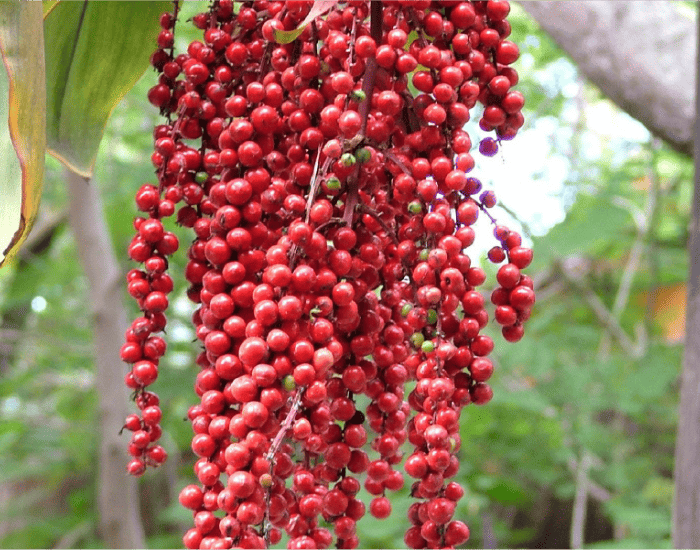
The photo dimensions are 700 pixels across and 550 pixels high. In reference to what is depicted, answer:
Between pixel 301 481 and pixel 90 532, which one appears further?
pixel 90 532

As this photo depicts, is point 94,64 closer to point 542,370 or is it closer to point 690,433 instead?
point 690,433

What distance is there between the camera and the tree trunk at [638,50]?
95 cm

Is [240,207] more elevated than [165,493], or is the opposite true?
[240,207]

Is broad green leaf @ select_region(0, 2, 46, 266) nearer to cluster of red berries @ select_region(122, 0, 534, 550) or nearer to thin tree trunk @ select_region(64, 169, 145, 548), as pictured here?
cluster of red berries @ select_region(122, 0, 534, 550)

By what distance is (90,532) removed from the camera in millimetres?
2197

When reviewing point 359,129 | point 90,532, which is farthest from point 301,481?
point 90,532

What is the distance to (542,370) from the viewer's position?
158cm

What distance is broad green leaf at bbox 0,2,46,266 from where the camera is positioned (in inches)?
14.1

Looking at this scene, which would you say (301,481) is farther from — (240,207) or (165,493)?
(165,493)

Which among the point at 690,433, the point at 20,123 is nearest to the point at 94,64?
the point at 20,123

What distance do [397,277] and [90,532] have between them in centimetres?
211

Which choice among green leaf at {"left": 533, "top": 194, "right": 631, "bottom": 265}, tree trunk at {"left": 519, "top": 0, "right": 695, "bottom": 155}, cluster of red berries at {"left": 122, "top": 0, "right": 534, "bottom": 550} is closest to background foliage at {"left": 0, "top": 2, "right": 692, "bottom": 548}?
green leaf at {"left": 533, "top": 194, "right": 631, "bottom": 265}

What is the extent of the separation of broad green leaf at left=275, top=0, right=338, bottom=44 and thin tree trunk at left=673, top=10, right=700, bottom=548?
1.99 feet

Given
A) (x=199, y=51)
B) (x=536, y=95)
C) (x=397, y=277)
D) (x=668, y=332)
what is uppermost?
(x=536, y=95)
